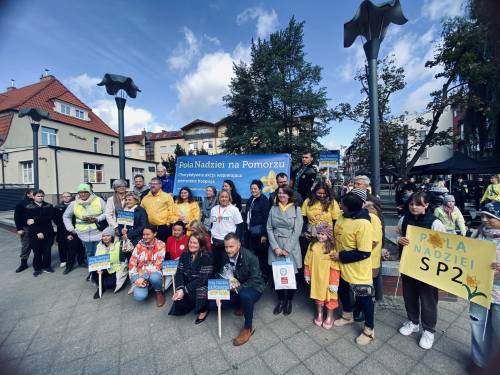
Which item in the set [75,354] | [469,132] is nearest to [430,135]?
[469,132]

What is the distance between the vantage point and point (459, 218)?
4.45 m

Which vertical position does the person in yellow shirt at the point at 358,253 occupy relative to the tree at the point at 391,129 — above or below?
below

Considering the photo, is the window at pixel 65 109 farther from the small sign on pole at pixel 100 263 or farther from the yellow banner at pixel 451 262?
the yellow banner at pixel 451 262

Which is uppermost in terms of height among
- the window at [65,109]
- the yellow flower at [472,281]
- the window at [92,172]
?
the window at [65,109]

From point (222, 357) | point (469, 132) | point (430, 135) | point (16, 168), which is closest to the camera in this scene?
point (222, 357)

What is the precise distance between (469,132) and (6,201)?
3338 centimetres

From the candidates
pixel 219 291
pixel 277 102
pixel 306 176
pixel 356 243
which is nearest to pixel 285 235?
pixel 356 243

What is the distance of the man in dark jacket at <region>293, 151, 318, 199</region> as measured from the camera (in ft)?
13.8

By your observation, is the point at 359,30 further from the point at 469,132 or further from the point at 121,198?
the point at 469,132

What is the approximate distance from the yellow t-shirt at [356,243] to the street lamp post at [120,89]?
467 centimetres

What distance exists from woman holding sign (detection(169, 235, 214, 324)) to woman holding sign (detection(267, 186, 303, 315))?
999 millimetres

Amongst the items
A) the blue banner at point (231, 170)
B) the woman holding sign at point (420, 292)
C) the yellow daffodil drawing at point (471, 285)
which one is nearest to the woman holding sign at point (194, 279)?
the woman holding sign at point (420, 292)

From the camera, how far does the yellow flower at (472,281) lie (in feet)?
6.88

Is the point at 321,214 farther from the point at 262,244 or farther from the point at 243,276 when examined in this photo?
the point at 243,276
